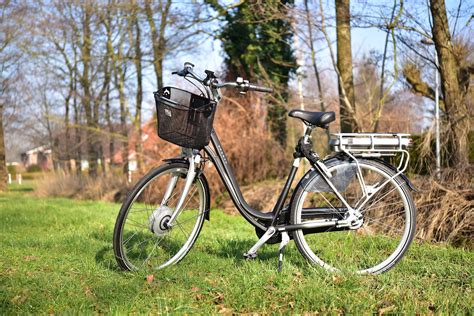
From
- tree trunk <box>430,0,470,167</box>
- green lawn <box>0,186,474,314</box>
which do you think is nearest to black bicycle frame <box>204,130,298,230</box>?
green lawn <box>0,186,474,314</box>

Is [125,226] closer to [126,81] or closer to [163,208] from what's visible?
[163,208]

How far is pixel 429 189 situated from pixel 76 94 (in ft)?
55.4

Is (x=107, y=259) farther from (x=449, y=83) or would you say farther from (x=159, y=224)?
(x=449, y=83)

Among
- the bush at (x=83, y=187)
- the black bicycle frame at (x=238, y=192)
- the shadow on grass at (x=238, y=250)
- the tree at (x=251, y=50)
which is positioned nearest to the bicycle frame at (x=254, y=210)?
the black bicycle frame at (x=238, y=192)

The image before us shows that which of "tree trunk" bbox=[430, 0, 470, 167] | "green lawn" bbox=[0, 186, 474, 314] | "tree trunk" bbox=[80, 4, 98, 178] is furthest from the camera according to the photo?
"tree trunk" bbox=[80, 4, 98, 178]

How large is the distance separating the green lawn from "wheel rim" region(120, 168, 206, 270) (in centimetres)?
15

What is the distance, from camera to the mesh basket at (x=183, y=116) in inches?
122

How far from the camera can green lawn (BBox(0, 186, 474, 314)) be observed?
8.60 feet

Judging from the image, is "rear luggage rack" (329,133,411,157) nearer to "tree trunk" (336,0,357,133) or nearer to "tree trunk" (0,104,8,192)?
"tree trunk" (336,0,357,133)

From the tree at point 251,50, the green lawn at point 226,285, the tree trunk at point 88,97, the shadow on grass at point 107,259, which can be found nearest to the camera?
the green lawn at point 226,285

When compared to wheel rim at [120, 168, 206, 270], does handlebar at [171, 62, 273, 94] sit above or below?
above

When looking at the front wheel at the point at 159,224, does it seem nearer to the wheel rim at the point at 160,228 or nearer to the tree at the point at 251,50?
the wheel rim at the point at 160,228

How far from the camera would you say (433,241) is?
4.88 meters

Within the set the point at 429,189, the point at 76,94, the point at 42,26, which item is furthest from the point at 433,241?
the point at 76,94
